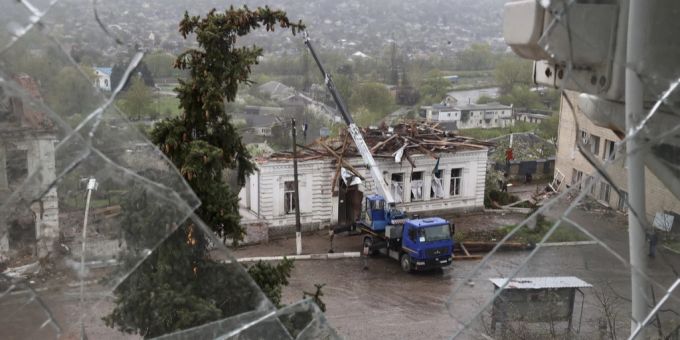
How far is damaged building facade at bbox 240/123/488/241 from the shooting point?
1945cm

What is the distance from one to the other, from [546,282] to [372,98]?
5851cm

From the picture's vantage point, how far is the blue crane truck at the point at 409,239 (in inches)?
640

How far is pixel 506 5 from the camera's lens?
3.70 metres

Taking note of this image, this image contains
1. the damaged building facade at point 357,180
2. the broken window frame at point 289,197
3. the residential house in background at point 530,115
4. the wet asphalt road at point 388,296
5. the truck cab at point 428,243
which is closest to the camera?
the wet asphalt road at point 388,296

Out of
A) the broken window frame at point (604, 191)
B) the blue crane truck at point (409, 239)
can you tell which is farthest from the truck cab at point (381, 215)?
the broken window frame at point (604, 191)

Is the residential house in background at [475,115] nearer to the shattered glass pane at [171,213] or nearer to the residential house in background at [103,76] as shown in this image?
the shattered glass pane at [171,213]

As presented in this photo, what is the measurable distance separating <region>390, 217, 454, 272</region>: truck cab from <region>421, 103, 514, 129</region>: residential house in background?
40215mm

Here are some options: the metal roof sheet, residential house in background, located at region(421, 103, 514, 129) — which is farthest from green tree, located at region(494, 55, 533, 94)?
the metal roof sheet

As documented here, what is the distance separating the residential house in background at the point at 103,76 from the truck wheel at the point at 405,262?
560 inches

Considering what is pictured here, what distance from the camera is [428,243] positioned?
53.4 feet

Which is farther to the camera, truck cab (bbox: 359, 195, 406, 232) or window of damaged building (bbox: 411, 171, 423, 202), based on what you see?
window of damaged building (bbox: 411, 171, 423, 202)

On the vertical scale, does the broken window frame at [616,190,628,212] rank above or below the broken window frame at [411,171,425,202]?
above

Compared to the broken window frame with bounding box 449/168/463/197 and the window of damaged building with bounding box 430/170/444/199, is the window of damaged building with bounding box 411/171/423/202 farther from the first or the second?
the broken window frame with bounding box 449/168/463/197

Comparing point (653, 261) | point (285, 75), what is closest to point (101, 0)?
point (653, 261)
